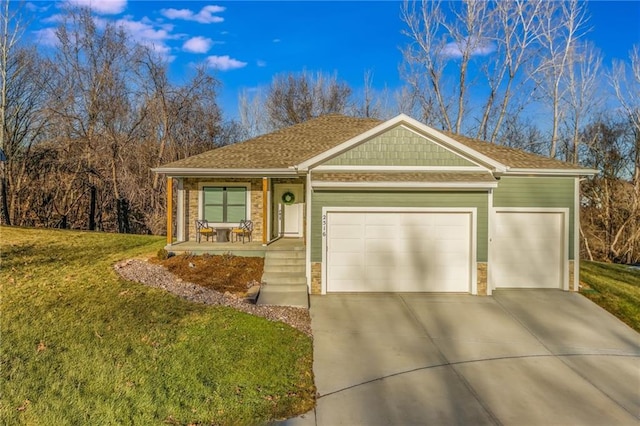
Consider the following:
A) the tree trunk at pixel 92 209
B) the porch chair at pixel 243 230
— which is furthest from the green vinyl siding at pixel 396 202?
the tree trunk at pixel 92 209

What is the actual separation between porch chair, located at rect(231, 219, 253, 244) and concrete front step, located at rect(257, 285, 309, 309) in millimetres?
3887

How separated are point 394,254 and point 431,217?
1.37 metres

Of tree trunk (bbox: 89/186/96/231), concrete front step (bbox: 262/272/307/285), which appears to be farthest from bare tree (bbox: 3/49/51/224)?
concrete front step (bbox: 262/272/307/285)

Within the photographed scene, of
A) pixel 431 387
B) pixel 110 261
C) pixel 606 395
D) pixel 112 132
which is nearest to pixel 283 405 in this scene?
pixel 431 387

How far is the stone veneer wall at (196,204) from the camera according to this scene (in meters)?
12.8

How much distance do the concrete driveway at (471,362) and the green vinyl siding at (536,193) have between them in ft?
8.47

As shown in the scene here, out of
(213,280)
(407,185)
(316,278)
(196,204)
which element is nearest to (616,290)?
(407,185)

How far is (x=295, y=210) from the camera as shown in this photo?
1353 centimetres

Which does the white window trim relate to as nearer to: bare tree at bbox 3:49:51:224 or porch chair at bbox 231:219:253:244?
porch chair at bbox 231:219:253:244

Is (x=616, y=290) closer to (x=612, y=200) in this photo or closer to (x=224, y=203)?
(x=224, y=203)

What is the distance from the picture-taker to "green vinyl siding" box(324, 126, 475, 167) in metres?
9.54

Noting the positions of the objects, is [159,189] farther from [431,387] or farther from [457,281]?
[431,387]

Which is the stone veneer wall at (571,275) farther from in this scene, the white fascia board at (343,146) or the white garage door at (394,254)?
the white fascia board at (343,146)

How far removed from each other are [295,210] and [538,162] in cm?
804
